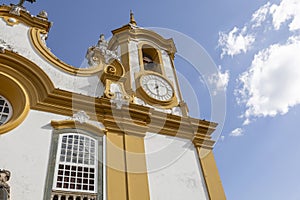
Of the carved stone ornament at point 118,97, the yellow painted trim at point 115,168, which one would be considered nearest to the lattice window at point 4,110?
the yellow painted trim at point 115,168

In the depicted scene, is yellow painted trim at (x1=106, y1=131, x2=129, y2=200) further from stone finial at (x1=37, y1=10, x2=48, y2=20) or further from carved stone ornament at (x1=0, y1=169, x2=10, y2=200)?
stone finial at (x1=37, y1=10, x2=48, y2=20)

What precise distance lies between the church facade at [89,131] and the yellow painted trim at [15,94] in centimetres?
3

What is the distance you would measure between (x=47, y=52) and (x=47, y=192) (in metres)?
5.56

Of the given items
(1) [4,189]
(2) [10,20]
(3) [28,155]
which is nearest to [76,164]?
(3) [28,155]

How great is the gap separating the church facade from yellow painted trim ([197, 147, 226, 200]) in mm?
39

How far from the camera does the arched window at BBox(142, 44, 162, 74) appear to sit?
14452mm

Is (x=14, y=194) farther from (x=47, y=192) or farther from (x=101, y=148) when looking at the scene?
(x=101, y=148)

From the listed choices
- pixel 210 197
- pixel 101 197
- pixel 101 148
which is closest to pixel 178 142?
pixel 210 197

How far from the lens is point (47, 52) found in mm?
10859

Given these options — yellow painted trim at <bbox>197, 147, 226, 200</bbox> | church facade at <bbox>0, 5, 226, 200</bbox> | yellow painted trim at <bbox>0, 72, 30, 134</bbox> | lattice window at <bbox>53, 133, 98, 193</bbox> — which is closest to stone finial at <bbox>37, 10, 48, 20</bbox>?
church facade at <bbox>0, 5, 226, 200</bbox>

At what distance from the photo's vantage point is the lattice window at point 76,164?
25.0 ft

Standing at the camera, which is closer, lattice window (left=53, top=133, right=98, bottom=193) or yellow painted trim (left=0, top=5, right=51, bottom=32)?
lattice window (left=53, top=133, right=98, bottom=193)

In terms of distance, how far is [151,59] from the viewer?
1528 centimetres

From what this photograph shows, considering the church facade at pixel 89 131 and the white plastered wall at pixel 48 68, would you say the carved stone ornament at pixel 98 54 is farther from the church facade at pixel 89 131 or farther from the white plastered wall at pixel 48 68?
the white plastered wall at pixel 48 68
